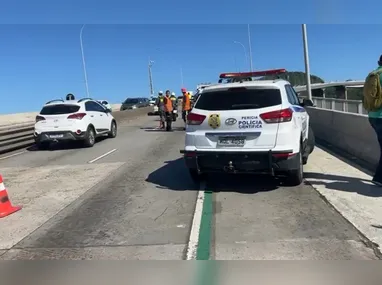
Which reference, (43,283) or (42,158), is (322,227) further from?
(42,158)

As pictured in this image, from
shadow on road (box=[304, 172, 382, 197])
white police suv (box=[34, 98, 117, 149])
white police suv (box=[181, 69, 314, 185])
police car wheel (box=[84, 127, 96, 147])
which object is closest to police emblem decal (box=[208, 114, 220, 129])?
white police suv (box=[181, 69, 314, 185])

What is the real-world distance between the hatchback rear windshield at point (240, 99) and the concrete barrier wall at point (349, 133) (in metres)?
3.27

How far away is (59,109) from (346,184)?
35.8 ft

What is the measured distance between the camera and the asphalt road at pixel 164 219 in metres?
4.89

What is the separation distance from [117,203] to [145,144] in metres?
8.28

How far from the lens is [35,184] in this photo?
9297mm

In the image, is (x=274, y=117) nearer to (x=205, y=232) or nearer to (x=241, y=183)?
(x=241, y=183)

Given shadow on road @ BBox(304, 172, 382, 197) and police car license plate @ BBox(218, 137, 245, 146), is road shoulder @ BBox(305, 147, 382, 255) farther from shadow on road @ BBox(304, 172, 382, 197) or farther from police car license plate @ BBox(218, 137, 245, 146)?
police car license plate @ BBox(218, 137, 245, 146)

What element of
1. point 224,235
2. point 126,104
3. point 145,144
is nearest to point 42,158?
point 145,144

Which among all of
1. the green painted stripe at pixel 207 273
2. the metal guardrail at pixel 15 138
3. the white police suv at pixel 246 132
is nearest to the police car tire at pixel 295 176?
the white police suv at pixel 246 132

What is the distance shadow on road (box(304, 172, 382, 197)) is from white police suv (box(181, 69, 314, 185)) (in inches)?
24.9

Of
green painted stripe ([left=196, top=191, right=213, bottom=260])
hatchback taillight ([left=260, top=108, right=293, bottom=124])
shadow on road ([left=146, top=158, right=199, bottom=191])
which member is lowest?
green painted stripe ([left=196, top=191, right=213, bottom=260])

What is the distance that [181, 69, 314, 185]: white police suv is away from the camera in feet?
23.1

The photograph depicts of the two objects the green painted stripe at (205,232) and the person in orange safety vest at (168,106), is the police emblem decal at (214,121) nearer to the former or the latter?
the green painted stripe at (205,232)
